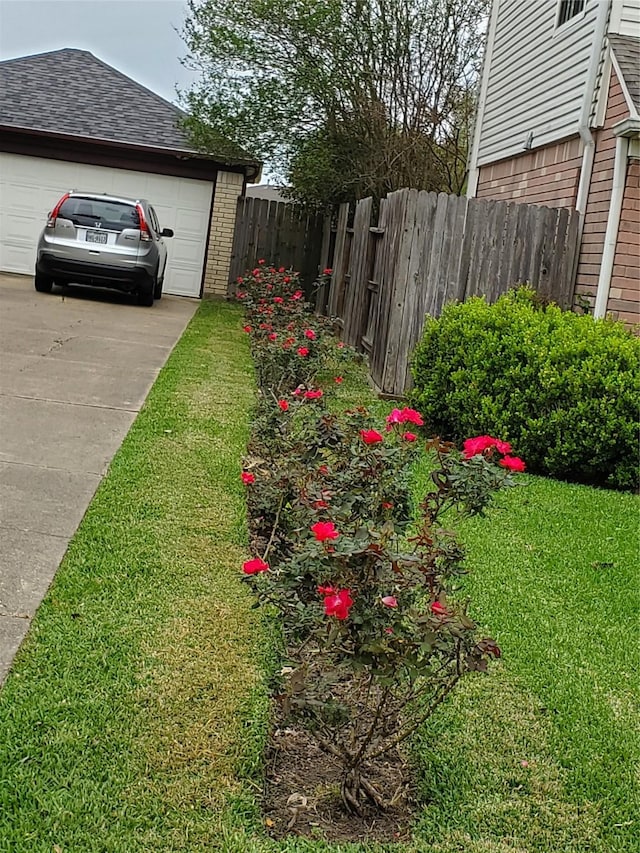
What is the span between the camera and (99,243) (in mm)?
14031

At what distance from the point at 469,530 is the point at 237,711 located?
8.49 feet

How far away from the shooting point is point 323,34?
1513 centimetres

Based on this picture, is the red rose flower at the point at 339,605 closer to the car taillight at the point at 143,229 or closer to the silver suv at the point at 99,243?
the silver suv at the point at 99,243

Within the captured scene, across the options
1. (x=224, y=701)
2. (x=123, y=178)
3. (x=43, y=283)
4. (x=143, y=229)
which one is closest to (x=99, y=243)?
(x=143, y=229)

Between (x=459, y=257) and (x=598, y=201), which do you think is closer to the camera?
(x=459, y=257)

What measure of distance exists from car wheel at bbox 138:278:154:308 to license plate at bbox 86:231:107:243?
0.88m

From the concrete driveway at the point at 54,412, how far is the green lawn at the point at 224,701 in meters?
0.13

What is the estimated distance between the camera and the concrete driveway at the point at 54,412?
4.25 metres

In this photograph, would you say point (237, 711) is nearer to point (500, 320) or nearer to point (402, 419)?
point (402, 419)

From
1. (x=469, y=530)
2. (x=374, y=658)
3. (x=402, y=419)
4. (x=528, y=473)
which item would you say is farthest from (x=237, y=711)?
(x=528, y=473)

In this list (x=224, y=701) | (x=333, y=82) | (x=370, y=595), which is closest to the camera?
(x=370, y=595)

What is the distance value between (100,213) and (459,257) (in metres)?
7.23

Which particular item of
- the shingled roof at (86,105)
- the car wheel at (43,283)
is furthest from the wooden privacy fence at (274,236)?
the car wheel at (43,283)

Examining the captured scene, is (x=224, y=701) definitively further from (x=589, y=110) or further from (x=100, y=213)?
(x=100, y=213)
